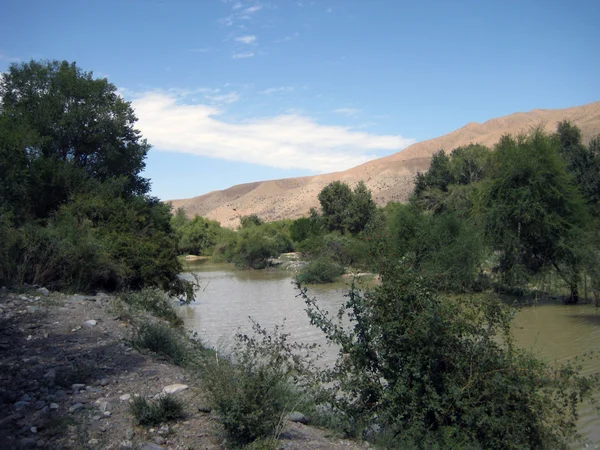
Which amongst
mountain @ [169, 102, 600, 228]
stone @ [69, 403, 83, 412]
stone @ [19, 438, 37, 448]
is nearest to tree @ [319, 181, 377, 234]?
mountain @ [169, 102, 600, 228]

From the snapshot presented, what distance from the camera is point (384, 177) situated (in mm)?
96688

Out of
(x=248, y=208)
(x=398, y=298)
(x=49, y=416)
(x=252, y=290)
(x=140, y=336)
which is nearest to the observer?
(x=49, y=416)

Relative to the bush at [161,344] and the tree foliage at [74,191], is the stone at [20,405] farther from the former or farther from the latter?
the tree foliage at [74,191]

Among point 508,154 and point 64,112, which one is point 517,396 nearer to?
point 508,154

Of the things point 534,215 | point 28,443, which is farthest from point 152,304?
point 534,215

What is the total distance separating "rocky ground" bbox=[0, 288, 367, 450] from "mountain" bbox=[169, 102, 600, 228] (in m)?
71.2

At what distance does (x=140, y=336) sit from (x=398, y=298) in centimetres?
475

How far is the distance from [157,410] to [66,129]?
2005cm

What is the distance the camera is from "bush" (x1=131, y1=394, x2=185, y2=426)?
Answer: 5.40m

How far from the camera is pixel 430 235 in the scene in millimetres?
26047

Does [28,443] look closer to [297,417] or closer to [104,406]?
[104,406]

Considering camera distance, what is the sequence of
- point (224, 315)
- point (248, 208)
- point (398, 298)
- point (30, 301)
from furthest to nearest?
point (248, 208) → point (224, 315) → point (30, 301) → point (398, 298)

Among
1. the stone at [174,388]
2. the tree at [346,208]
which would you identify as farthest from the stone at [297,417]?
the tree at [346,208]

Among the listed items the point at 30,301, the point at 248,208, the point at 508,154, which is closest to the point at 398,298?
the point at 30,301
